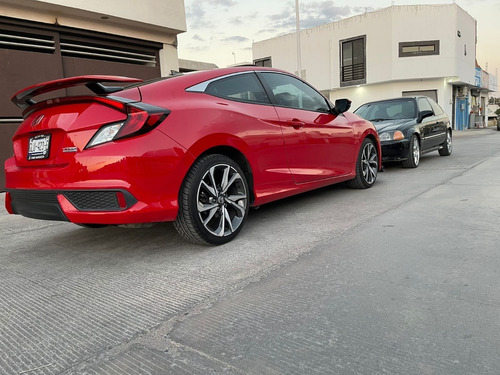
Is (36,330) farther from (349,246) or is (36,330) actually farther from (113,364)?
A: (349,246)

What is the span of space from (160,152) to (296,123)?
1.80 m

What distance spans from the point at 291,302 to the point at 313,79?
30.9 m

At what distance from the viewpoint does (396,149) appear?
7461 mm

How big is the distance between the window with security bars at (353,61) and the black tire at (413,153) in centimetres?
2209

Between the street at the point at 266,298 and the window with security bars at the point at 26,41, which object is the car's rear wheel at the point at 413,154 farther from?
the window with security bars at the point at 26,41

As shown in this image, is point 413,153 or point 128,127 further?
point 413,153

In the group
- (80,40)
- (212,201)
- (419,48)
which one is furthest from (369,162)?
(419,48)

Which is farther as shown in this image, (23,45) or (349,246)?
(23,45)

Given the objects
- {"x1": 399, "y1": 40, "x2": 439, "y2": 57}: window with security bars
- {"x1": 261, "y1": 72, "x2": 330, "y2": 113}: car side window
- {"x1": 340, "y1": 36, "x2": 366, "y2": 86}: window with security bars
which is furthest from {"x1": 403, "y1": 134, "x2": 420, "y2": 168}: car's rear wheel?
{"x1": 340, "y1": 36, "x2": 366, "y2": 86}: window with security bars

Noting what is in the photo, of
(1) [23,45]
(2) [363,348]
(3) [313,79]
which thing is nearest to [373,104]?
(1) [23,45]

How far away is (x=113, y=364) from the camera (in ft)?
5.81

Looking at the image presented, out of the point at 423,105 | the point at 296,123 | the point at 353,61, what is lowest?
the point at 296,123

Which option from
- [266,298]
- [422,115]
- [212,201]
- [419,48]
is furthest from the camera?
[419,48]

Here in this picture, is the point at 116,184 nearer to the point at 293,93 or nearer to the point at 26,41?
the point at 293,93
